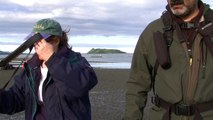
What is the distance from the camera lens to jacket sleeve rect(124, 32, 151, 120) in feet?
17.2

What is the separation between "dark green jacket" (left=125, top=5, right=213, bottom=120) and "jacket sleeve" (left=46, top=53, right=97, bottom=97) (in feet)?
1.71

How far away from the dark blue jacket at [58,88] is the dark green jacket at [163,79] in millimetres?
452

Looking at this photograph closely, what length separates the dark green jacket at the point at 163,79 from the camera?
492 cm

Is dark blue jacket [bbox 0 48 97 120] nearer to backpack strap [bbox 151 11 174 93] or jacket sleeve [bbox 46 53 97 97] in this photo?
jacket sleeve [bbox 46 53 97 97]

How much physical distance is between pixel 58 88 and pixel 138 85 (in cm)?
83

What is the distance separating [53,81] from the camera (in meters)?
5.14

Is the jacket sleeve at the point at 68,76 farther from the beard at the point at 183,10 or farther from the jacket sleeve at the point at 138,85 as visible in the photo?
the beard at the point at 183,10

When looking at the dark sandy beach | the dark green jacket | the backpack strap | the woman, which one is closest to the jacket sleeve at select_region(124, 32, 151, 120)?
the dark green jacket

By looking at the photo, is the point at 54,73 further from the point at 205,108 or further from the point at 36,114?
the point at 205,108

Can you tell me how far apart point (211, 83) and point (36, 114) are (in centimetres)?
177

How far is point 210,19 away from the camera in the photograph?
199 inches

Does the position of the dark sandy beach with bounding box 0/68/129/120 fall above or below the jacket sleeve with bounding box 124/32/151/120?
below

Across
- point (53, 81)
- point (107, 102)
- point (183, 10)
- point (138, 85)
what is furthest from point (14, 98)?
point (107, 102)

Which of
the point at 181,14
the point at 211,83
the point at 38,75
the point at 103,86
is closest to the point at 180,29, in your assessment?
the point at 181,14
